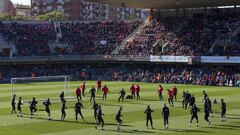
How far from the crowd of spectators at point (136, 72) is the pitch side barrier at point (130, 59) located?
5.11 ft

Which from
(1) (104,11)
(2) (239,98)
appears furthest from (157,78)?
(1) (104,11)

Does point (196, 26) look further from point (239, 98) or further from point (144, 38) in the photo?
point (239, 98)

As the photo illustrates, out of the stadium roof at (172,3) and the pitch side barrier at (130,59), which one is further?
the stadium roof at (172,3)

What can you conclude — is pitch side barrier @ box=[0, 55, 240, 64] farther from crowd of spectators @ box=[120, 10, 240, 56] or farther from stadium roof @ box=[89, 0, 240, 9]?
stadium roof @ box=[89, 0, 240, 9]

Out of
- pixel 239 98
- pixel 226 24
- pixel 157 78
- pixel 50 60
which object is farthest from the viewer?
pixel 50 60

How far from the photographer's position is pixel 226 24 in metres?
75.3

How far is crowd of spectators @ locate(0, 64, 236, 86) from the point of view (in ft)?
215

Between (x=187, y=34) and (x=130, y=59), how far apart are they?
31.2 feet

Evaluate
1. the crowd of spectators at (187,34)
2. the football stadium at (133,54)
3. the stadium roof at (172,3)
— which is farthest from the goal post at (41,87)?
the stadium roof at (172,3)

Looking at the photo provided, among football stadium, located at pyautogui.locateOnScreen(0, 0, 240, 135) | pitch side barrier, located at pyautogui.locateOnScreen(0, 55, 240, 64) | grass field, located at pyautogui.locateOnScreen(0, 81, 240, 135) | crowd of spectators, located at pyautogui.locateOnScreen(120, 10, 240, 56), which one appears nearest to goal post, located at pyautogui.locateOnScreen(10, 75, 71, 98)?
football stadium, located at pyautogui.locateOnScreen(0, 0, 240, 135)

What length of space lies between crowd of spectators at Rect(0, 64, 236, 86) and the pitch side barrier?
1558mm

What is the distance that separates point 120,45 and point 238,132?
187 feet

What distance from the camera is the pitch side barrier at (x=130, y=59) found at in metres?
66.9

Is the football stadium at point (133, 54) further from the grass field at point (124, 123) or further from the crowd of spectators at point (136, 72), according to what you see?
the grass field at point (124, 123)
